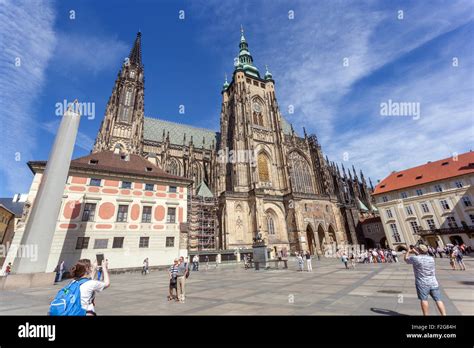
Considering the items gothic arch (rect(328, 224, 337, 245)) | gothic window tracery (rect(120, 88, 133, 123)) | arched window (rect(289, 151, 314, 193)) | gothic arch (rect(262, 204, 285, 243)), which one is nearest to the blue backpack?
gothic arch (rect(262, 204, 285, 243))

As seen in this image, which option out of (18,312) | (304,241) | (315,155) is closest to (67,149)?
(18,312)

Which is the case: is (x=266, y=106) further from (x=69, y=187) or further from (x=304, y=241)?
(x=69, y=187)

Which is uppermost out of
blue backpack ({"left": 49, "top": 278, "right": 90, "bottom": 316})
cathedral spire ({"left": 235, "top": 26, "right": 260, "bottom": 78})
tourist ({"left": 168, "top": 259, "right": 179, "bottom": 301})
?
cathedral spire ({"left": 235, "top": 26, "right": 260, "bottom": 78})

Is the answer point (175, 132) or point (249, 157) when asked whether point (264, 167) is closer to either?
point (249, 157)

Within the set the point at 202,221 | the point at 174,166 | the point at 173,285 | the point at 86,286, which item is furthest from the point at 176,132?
the point at 86,286

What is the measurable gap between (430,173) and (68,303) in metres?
45.9

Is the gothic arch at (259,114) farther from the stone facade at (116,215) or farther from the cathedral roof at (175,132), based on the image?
the stone facade at (116,215)

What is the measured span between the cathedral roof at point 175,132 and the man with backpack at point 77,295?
148 feet

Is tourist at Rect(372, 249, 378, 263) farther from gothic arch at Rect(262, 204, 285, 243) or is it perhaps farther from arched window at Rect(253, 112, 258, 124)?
arched window at Rect(253, 112, 258, 124)

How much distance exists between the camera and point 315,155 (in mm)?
46438

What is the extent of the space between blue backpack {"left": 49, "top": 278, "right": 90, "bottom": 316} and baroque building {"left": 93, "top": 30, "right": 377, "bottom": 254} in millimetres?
28415

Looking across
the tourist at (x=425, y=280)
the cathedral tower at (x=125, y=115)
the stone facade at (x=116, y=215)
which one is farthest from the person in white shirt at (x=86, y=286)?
the cathedral tower at (x=125, y=115)

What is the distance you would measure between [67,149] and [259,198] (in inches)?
973

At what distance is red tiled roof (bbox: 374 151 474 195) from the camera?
31781mm
